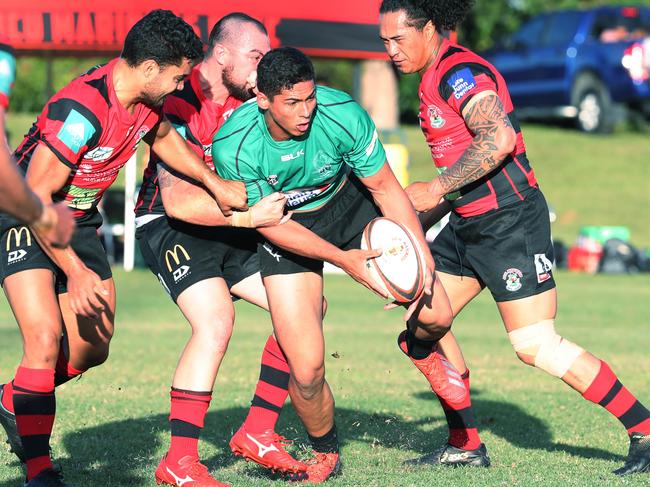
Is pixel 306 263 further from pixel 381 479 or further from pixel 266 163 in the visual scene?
pixel 381 479

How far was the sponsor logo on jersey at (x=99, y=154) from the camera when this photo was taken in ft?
17.3

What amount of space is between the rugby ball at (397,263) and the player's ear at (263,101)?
0.83 m

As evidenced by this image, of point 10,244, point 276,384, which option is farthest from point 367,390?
point 10,244

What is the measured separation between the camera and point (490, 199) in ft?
19.5

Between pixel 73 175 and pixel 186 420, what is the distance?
1324 millimetres

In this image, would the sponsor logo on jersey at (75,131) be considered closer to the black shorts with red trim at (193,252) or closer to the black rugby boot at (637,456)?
the black shorts with red trim at (193,252)

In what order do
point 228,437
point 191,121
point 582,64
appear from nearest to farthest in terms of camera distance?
1. point 191,121
2. point 228,437
3. point 582,64

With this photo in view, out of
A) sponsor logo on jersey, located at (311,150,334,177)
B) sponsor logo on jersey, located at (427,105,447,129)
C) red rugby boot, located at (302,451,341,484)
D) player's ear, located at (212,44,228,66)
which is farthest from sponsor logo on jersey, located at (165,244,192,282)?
sponsor logo on jersey, located at (427,105,447,129)

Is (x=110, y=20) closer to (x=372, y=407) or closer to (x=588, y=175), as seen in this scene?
(x=372, y=407)

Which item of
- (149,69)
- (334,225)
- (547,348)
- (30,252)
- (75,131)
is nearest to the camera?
(75,131)

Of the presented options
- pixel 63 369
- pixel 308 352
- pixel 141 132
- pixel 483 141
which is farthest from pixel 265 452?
pixel 483 141

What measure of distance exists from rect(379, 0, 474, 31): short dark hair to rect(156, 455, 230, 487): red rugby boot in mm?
2572

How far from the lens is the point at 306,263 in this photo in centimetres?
571

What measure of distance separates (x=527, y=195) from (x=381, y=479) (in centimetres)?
172
